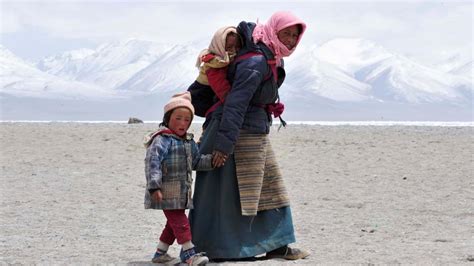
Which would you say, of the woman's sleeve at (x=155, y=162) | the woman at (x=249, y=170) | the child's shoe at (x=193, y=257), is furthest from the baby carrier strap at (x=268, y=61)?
the child's shoe at (x=193, y=257)

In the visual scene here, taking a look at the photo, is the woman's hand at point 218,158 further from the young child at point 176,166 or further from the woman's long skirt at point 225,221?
the woman's long skirt at point 225,221

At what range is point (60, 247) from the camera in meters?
6.36

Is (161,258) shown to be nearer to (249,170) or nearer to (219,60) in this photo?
(249,170)

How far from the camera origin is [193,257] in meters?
5.27

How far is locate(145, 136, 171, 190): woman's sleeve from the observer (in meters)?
5.11

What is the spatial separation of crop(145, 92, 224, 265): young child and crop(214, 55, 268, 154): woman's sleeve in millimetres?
169

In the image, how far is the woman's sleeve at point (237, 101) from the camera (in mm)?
5207

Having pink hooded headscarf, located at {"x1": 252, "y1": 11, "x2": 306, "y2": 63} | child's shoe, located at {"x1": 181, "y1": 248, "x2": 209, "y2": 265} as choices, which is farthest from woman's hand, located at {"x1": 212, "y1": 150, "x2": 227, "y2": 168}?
pink hooded headscarf, located at {"x1": 252, "y1": 11, "x2": 306, "y2": 63}

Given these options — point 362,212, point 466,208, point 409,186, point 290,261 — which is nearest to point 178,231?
point 290,261

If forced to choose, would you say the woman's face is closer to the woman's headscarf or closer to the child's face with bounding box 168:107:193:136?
the woman's headscarf

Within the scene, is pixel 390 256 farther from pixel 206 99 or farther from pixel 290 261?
pixel 206 99

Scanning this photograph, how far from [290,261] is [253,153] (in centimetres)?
78

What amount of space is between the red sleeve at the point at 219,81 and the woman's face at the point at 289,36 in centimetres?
42

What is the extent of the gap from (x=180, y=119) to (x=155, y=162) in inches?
13.2
